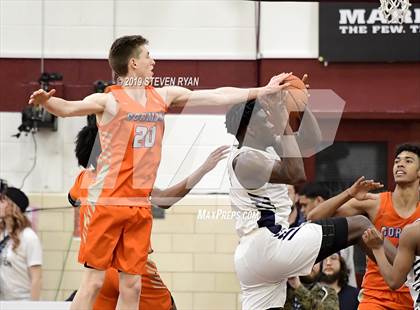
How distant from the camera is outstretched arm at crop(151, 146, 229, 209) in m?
7.36

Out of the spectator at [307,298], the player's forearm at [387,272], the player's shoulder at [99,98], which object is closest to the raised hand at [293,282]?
the spectator at [307,298]

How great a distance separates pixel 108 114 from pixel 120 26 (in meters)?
4.13

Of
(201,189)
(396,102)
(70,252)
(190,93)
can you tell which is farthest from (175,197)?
(396,102)

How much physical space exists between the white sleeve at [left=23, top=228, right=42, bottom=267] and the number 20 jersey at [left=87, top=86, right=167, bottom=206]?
A: 334cm

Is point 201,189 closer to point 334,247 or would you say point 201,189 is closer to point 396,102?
point 396,102

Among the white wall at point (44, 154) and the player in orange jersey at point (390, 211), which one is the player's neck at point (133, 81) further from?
the white wall at point (44, 154)

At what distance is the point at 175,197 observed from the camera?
7922 mm

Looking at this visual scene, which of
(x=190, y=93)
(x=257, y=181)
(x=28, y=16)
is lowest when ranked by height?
(x=257, y=181)

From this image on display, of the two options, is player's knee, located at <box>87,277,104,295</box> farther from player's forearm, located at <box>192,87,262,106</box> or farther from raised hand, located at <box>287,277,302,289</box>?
raised hand, located at <box>287,277,302,289</box>

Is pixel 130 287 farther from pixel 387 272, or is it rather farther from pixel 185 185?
pixel 387 272

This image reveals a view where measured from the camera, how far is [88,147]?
7.32 metres

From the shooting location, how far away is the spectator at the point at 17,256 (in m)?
9.95

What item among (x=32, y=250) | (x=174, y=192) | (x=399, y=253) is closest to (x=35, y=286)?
(x=32, y=250)

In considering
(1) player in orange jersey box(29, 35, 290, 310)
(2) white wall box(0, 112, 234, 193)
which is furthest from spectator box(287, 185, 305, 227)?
(1) player in orange jersey box(29, 35, 290, 310)
